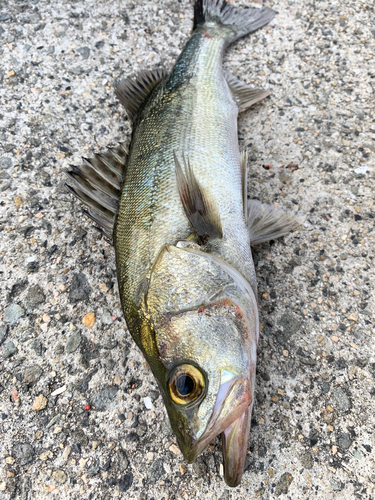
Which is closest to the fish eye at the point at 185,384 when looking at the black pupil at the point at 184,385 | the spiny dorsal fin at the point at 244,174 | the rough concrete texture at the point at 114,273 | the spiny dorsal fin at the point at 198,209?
the black pupil at the point at 184,385

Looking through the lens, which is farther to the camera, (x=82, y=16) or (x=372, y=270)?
(x=82, y=16)

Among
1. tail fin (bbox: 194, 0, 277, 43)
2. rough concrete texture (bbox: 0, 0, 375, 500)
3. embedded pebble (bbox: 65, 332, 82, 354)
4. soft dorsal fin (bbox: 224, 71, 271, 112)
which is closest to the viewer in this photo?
rough concrete texture (bbox: 0, 0, 375, 500)

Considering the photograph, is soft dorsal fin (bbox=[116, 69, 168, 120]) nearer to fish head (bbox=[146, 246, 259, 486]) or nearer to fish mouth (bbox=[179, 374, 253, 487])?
fish head (bbox=[146, 246, 259, 486])

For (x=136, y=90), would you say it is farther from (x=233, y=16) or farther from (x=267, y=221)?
(x=267, y=221)

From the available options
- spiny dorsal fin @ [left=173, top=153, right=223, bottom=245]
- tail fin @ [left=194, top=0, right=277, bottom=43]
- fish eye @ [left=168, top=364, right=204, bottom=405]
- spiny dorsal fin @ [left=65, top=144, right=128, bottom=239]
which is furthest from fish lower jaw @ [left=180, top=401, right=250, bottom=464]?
tail fin @ [left=194, top=0, right=277, bottom=43]

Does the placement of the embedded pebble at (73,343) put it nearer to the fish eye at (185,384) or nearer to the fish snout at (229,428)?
the fish eye at (185,384)

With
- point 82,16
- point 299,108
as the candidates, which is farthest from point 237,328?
point 82,16

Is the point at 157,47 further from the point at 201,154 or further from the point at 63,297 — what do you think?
the point at 63,297
